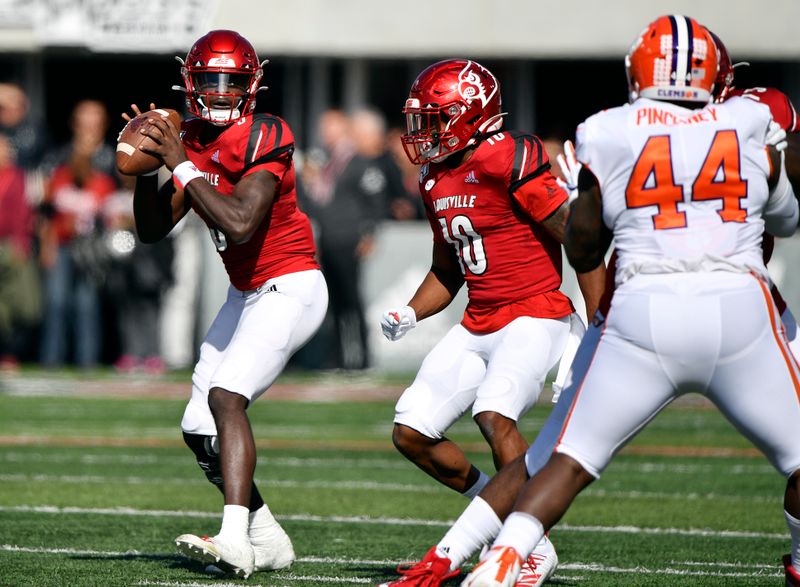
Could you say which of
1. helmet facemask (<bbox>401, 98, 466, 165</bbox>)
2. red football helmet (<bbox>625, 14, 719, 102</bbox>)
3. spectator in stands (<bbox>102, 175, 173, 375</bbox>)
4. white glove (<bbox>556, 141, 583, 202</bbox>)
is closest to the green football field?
helmet facemask (<bbox>401, 98, 466, 165</bbox>)

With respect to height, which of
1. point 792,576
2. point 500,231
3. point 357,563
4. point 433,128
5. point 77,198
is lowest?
point 77,198

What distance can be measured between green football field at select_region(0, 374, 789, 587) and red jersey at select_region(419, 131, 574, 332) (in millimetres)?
1058

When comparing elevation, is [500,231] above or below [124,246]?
above

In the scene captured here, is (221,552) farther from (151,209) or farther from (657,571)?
(657,571)

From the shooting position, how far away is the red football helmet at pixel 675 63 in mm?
4555

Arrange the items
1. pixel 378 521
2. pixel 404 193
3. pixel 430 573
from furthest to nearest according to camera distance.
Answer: pixel 404 193, pixel 378 521, pixel 430 573

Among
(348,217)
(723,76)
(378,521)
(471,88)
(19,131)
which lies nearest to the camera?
(723,76)

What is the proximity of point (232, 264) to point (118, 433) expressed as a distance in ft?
16.4

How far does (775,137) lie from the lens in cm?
464

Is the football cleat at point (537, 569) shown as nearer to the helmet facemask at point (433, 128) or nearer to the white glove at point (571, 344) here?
the white glove at point (571, 344)

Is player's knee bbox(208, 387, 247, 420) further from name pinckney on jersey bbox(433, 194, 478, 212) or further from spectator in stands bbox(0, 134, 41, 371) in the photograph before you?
spectator in stands bbox(0, 134, 41, 371)

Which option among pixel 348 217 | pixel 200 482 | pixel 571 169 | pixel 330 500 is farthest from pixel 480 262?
pixel 348 217

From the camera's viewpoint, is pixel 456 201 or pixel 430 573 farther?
pixel 456 201

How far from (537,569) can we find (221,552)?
1126 mm
